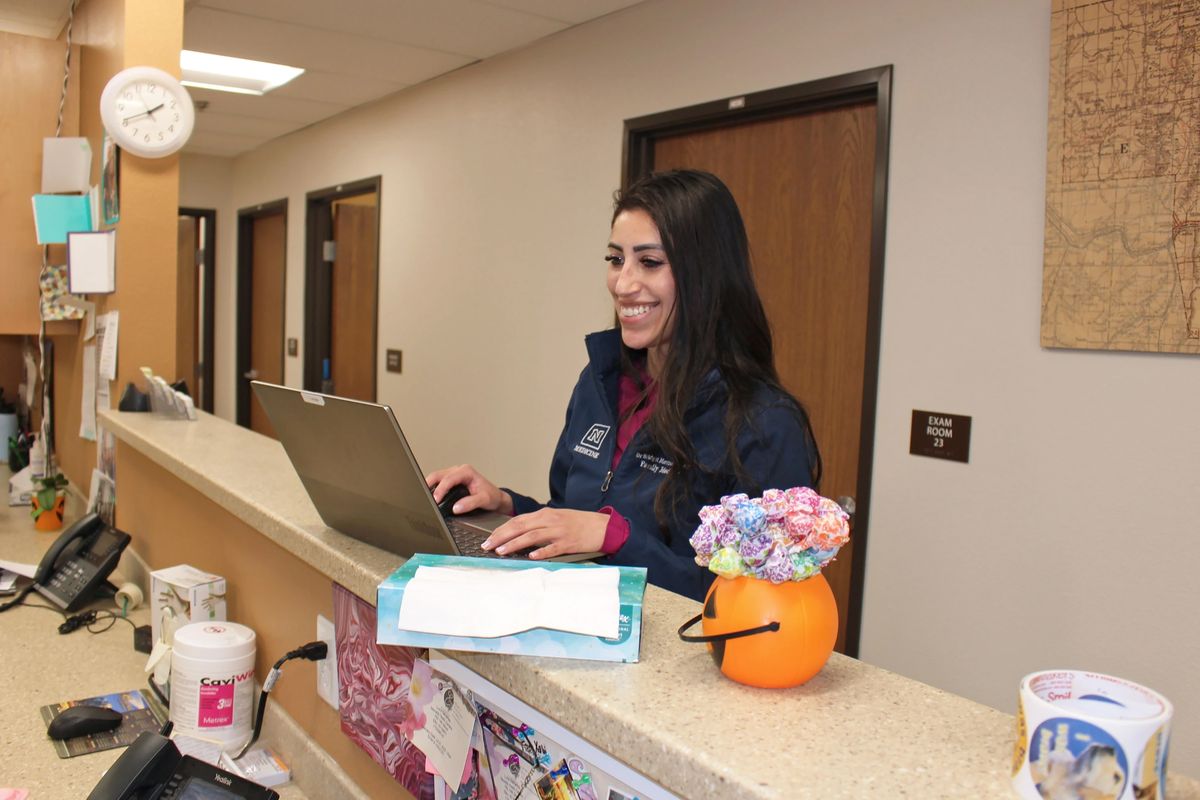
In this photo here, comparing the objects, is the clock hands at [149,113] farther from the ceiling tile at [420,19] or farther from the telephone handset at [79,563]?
the ceiling tile at [420,19]

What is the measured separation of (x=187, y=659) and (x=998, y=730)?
1096 millimetres

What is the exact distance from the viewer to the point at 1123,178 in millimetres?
1907

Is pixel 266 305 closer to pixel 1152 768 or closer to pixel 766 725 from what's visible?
pixel 766 725

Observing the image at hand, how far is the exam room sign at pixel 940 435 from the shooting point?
225 cm

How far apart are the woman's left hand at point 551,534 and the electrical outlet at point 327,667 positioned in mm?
390

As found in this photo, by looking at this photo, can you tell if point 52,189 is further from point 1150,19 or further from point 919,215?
→ point 1150,19

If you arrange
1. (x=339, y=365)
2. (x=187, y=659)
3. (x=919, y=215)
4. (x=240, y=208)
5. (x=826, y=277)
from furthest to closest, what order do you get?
(x=240, y=208) < (x=339, y=365) < (x=826, y=277) < (x=919, y=215) < (x=187, y=659)

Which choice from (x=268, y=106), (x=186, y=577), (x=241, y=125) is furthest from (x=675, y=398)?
(x=241, y=125)

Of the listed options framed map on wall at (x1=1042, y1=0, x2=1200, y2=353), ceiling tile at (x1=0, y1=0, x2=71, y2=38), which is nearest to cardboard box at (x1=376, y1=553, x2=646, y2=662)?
framed map on wall at (x1=1042, y1=0, x2=1200, y2=353)

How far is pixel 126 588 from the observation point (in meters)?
1.95

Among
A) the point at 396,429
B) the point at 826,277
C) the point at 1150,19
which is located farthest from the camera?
the point at 826,277

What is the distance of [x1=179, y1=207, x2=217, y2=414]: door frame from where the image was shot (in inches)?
262

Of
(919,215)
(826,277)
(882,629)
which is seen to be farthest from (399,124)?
(882,629)

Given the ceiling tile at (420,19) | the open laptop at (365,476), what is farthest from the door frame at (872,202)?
the open laptop at (365,476)
